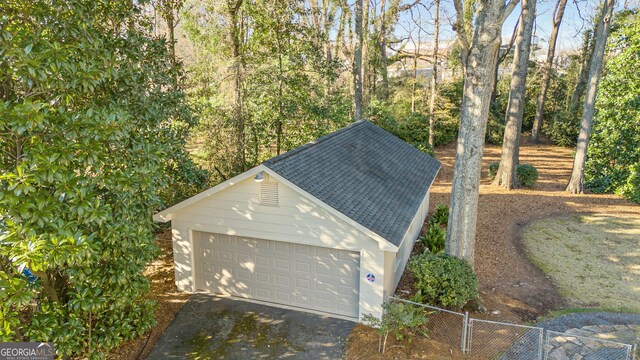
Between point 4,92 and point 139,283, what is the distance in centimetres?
434

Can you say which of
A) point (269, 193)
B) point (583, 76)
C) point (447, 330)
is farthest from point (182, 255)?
point (583, 76)

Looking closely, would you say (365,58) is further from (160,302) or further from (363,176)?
(160,302)

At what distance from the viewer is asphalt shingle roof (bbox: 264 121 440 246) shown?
373 inches

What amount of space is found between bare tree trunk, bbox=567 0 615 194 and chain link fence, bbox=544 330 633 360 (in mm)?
14022

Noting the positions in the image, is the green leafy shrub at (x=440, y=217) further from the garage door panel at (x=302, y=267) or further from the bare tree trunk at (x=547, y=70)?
the bare tree trunk at (x=547, y=70)

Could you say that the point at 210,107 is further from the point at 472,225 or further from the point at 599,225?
the point at 599,225

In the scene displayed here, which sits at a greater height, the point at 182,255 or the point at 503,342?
the point at 182,255

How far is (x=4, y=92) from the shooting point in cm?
669

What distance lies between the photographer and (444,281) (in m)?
9.37

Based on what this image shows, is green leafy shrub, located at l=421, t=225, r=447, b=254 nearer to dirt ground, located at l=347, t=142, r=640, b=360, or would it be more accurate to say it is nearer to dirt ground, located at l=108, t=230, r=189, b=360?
dirt ground, located at l=347, t=142, r=640, b=360

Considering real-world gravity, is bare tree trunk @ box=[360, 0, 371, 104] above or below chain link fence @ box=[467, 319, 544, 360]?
above

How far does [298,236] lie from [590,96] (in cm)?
1745

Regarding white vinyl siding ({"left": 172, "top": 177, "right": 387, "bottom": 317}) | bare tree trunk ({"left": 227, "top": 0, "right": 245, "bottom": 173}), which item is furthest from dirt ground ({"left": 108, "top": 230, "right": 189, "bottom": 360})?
bare tree trunk ({"left": 227, "top": 0, "right": 245, "bottom": 173})

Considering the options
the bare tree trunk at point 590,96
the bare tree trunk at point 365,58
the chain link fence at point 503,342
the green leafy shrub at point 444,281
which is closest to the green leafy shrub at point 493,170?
the bare tree trunk at point 590,96
